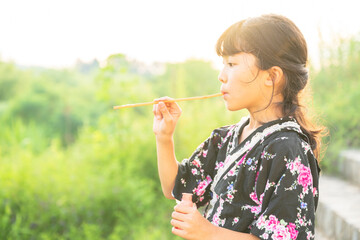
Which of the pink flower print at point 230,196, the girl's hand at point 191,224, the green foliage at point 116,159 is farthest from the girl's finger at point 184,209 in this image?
the green foliage at point 116,159

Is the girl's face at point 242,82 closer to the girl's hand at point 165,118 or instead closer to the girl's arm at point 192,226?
the girl's hand at point 165,118

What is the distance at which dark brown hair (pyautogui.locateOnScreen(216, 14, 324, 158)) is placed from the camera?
4.12 feet

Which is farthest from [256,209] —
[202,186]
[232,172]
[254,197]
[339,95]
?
[339,95]

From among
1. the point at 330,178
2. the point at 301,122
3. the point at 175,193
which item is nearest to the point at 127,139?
the point at 330,178

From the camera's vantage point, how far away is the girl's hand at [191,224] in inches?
43.8

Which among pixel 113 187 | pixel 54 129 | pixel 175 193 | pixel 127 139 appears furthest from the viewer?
pixel 54 129

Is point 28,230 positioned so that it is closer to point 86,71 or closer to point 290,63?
point 290,63

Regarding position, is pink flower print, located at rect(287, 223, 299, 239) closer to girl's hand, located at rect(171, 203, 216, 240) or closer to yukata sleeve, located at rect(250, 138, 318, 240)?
yukata sleeve, located at rect(250, 138, 318, 240)

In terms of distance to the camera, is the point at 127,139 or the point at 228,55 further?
the point at 127,139

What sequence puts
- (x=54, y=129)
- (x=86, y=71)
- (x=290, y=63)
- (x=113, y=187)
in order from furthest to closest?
(x=86, y=71), (x=54, y=129), (x=113, y=187), (x=290, y=63)

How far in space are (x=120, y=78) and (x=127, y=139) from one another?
1.83ft

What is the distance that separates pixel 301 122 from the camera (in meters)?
1.32

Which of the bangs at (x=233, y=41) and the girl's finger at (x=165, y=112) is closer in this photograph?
the bangs at (x=233, y=41)

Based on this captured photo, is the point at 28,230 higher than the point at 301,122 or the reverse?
the reverse
